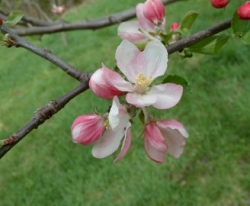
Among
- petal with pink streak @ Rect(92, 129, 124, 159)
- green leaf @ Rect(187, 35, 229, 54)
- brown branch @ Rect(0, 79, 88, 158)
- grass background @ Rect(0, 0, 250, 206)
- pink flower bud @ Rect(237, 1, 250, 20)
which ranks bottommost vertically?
grass background @ Rect(0, 0, 250, 206)

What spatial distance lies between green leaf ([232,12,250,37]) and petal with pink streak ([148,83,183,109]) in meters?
0.26

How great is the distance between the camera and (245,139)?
243cm

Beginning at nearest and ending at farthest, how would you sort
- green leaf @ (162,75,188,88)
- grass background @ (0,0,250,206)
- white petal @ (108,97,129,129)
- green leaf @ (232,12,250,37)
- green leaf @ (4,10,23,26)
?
white petal @ (108,97,129,129) < green leaf @ (162,75,188,88) < green leaf @ (232,12,250,37) < green leaf @ (4,10,23,26) < grass background @ (0,0,250,206)

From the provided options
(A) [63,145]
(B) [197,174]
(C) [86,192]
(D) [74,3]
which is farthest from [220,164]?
(D) [74,3]

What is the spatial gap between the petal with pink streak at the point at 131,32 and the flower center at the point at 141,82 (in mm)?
194

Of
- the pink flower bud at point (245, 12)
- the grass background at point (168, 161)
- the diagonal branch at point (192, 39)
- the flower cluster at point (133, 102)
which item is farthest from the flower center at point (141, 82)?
the grass background at point (168, 161)

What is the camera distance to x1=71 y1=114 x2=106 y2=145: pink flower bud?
2.29 ft

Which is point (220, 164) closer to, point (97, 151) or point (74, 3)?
point (97, 151)

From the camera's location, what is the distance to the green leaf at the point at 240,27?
862mm

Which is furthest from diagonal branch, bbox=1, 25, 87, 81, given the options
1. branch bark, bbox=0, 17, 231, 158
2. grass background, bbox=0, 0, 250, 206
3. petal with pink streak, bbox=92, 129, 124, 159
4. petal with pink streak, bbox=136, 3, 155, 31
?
grass background, bbox=0, 0, 250, 206

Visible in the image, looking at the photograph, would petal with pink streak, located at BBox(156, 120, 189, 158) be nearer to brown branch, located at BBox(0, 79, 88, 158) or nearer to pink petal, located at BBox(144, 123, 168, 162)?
pink petal, located at BBox(144, 123, 168, 162)

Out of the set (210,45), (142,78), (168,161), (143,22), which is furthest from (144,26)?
(168,161)

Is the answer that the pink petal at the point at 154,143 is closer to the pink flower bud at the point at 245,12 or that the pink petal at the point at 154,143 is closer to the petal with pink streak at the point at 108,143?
the petal with pink streak at the point at 108,143

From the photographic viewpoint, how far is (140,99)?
661mm
